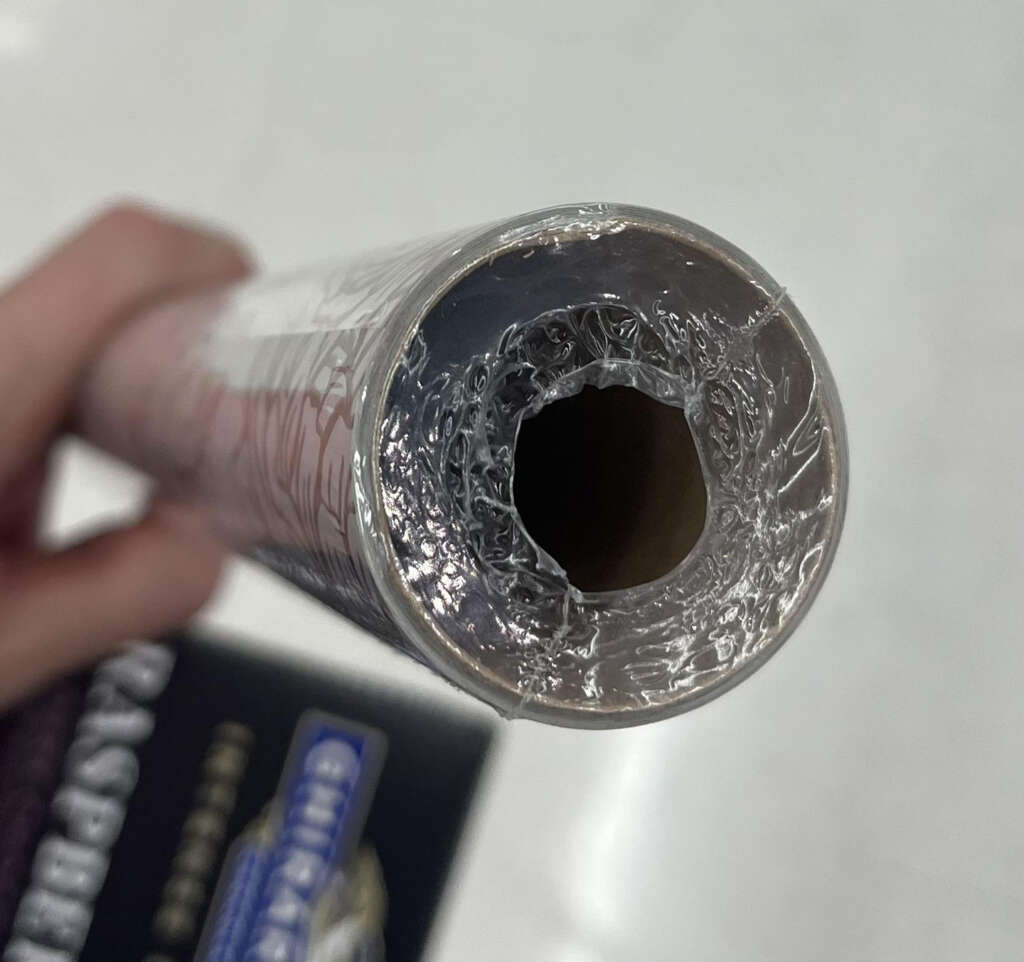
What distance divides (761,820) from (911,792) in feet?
0.32

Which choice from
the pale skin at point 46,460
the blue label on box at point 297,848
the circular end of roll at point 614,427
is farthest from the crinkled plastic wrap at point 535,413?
the blue label on box at point 297,848

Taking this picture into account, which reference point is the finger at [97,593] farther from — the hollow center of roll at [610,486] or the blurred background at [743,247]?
the hollow center of roll at [610,486]

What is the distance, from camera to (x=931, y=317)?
670 millimetres

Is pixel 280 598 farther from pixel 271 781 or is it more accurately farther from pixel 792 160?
pixel 792 160

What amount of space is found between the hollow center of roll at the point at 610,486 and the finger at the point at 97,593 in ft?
0.95

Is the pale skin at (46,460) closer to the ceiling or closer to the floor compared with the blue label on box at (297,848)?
closer to the ceiling

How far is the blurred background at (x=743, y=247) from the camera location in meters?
0.64

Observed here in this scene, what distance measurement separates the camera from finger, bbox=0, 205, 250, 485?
0.54 m

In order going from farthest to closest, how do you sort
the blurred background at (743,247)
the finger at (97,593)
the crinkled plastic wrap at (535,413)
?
the blurred background at (743,247), the finger at (97,593), the crinkled plastic wrap at (535,413)

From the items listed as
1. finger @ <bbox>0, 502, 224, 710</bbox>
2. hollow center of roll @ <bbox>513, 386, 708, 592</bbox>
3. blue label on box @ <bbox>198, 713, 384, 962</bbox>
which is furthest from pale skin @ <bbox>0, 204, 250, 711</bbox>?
hollow center of roll @ <bbox>513, 386, 708, 592</bbox>

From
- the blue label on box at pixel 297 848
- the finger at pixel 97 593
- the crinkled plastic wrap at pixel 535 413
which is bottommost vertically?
the blue label on box at pixel 297 848

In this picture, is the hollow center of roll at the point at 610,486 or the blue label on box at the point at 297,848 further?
the blue label on box at the point at 297,848

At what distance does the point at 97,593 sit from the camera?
571 mm

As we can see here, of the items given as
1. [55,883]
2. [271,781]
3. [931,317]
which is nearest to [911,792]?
[931,317]
